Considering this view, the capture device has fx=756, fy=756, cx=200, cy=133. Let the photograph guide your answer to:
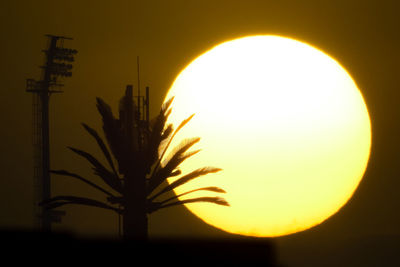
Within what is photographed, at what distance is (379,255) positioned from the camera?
88.0ft

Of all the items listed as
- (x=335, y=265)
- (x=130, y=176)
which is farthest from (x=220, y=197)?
(x=335, y=265)

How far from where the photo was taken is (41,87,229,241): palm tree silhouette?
2134 centimetres

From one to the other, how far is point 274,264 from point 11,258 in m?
1.92

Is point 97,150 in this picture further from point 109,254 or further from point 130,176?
point 109,254

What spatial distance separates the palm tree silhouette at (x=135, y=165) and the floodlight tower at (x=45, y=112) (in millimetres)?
6034

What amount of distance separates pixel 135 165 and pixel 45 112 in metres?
7.99

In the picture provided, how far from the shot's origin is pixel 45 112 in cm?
2831

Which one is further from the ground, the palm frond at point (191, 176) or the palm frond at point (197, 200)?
the palm frond at point (191, 176)

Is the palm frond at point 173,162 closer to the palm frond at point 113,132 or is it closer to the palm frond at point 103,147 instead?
the palm frond at point 113,132

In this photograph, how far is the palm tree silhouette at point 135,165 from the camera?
21.3 meters

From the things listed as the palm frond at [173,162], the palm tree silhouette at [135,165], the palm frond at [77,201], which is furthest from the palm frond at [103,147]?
the palm frond at [173,162]

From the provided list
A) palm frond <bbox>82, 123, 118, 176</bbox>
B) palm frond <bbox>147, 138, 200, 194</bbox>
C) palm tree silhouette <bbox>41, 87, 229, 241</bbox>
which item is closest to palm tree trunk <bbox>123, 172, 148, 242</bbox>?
palm tree silhouette <bbox>41, 87, 229, 241</bbox>

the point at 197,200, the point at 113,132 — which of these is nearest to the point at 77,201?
the point at 113,132

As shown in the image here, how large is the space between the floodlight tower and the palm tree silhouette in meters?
6.03
